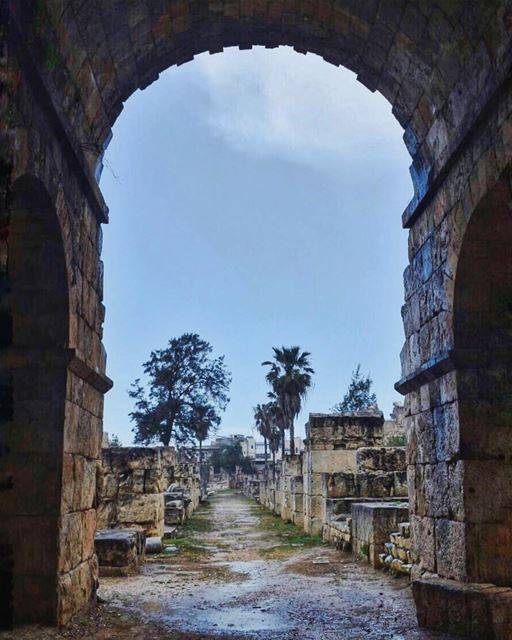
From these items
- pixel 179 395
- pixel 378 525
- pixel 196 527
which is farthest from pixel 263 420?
pixel 378 525

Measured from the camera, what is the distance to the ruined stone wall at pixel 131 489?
12.5 m

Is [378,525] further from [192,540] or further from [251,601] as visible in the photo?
[192,540]

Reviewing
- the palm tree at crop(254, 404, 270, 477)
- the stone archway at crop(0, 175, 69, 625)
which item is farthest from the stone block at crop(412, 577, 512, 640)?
the palm tree at crop(254, 404, 270, 477)

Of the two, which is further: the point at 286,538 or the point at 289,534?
the point at 289,534

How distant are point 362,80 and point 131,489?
8274 mm

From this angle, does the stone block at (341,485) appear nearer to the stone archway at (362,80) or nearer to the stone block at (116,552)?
the stone block at (116,552)

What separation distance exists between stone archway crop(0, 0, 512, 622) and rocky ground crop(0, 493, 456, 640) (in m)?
0.53

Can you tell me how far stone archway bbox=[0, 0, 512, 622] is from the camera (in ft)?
17.5

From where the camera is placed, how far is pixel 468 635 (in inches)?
221

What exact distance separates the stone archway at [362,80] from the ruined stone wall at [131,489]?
5437 millimetres

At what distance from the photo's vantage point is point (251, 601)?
7605mm

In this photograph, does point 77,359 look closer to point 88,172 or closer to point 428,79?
point 88,172

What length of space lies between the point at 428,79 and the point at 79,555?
579cm

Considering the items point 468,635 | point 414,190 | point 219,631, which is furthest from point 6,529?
point 414,190
